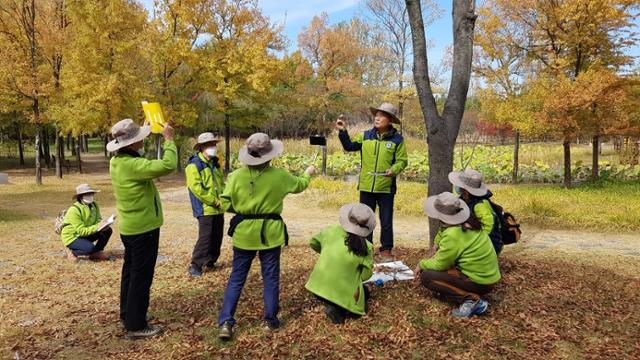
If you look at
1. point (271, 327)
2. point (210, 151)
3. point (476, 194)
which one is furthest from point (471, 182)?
point (210, 151)

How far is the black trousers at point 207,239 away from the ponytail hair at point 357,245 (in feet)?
7.90

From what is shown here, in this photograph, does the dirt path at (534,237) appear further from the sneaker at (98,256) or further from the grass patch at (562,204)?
the sneaker at (98,256)

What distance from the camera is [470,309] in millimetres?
4156

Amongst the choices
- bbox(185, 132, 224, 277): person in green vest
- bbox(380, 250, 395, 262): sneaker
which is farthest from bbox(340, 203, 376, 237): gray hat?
bbox(380, 250, 395, 262): sneaker

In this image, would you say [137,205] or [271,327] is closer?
[137,205]

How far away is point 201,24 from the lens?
18703mm

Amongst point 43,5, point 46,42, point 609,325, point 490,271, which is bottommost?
point 609,325

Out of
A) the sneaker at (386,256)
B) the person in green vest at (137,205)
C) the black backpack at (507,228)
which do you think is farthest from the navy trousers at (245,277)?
the black backpack at (507,228)

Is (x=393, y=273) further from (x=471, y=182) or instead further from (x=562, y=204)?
(x=562, y=204)

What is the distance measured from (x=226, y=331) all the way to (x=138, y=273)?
0.90 m

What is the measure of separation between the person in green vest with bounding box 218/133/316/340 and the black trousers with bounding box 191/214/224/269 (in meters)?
1.88

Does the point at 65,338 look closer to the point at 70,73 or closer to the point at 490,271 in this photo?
the point at 490,271

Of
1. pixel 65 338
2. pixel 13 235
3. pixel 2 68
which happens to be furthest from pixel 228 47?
pixel 65 338

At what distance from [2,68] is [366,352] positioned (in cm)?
1751
